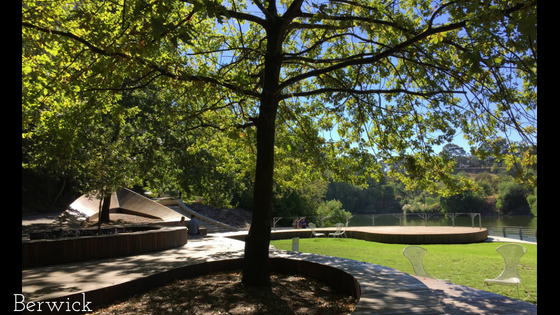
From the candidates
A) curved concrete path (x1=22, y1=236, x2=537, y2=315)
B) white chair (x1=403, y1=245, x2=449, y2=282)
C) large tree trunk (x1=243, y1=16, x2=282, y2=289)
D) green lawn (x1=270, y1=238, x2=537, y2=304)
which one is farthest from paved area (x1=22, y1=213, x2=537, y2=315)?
green lawn (x1=270, y1=238, x2=537, y2=304)

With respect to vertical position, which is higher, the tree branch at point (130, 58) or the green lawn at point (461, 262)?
the tree branch at point (130, 58)

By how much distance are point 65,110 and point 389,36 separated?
6621mm

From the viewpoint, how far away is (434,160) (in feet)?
25.2

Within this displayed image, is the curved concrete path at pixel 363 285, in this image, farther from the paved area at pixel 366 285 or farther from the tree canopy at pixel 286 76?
the tree canopy at pixel 286 76

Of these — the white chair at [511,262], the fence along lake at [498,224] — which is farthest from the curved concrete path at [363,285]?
the fence along lake at [498,224]

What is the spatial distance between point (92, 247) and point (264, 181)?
543 centimetres

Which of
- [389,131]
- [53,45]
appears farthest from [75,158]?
[389,131]

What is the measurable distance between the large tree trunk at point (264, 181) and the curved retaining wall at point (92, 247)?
15.4 ft

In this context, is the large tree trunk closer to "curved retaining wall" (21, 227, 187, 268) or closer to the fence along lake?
"curved retaining wall" (21, 227, 187, 268)

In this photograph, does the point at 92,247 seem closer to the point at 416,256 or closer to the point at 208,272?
the point at 208,272

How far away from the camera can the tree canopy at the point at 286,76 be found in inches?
180

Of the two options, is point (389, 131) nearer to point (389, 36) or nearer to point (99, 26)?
point (389, 36)

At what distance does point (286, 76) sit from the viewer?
9383mm

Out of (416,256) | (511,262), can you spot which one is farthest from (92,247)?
(511,262)
